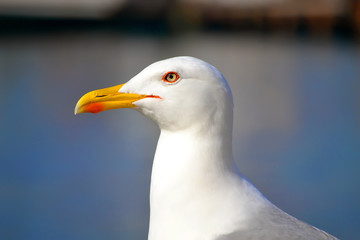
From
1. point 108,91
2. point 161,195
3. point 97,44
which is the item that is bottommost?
point 97,44

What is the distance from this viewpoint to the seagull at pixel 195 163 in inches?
68.6

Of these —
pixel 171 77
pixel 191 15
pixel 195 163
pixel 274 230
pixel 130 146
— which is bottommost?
pixel 130 146

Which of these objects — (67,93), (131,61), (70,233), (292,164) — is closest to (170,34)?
(131,61)

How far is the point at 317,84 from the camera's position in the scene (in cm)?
1016

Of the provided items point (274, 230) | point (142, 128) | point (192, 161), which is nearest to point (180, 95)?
point (192, 161)

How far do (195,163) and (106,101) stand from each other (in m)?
0.33

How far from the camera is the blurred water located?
446 cm

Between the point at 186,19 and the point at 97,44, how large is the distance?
420 centimetres

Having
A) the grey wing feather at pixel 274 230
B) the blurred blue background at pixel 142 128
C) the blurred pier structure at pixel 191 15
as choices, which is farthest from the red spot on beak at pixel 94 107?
the blurred pier structure at pixel 191 15

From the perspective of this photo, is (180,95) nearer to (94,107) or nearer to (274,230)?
(94,107)

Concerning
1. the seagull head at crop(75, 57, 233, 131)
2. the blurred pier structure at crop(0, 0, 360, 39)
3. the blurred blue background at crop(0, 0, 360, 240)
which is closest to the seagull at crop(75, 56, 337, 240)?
the seagull head at crop(75, 57, 233, 131)

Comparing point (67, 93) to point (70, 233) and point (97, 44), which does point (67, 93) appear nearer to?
point (70, 233)

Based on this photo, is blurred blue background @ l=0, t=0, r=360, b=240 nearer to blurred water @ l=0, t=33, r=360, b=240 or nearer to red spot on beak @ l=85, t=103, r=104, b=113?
blurred water @ l=0, t=33, r=360, b=240

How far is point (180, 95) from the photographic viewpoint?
6.02 ft
